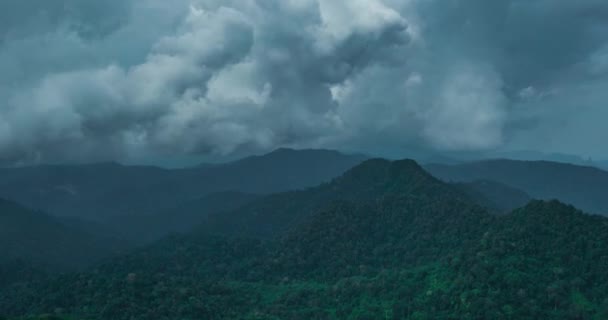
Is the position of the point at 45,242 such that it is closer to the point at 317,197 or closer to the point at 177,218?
the point at 177,218

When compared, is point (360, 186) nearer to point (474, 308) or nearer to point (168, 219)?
point (474, 308)

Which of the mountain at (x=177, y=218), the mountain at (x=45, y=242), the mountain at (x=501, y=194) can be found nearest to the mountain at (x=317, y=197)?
the mountain at (x=45, y=242)

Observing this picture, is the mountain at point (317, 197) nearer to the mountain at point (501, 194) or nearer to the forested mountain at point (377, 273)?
the forested mountain at point (377, 273)

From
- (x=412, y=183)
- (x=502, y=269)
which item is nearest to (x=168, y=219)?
(x=412, y=183)

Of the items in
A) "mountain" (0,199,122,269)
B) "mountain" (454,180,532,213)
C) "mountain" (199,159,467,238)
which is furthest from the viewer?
"mountain" (454,180,532,213)

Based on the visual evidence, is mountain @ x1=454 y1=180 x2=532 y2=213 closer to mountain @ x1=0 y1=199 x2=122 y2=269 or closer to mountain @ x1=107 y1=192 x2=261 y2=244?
mountain @ x1=107 y1=192 x2=261 y2=244

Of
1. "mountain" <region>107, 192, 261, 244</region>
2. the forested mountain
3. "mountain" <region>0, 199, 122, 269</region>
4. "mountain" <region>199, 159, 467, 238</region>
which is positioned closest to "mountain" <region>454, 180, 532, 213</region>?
"mountain" <region>199, 159, 467, 238</region>

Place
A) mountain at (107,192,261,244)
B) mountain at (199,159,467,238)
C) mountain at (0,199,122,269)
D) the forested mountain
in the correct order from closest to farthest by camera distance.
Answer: the forested mountain
mountain at (199,159,467,238)
mountain at (0,199,122,269)
mountain at (107,192,261,244)
